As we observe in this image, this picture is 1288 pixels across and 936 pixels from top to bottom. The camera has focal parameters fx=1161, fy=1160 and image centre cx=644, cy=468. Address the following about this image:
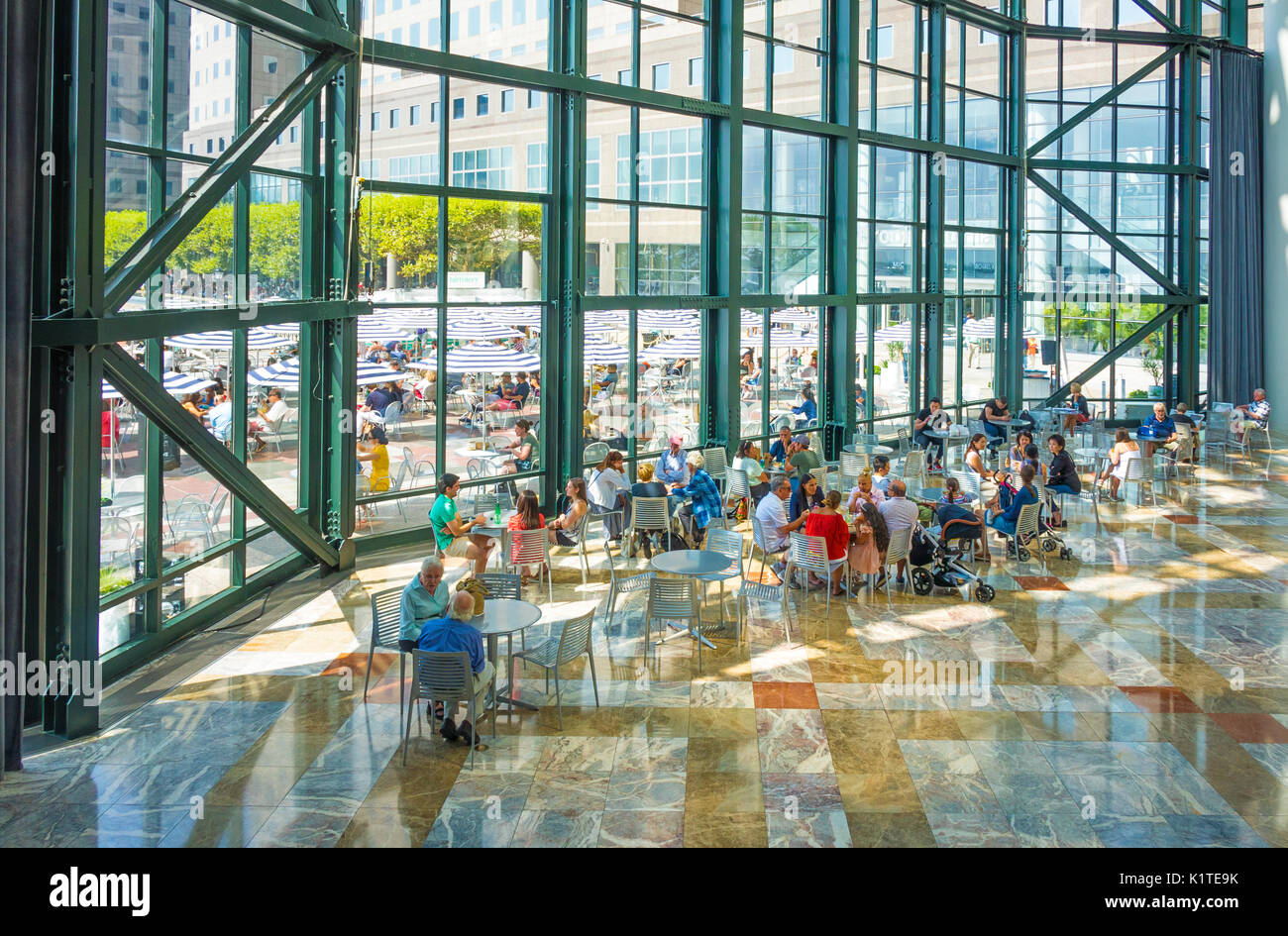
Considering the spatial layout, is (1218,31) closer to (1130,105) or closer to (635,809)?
(1130,105)

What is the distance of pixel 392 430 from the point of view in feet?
46.8

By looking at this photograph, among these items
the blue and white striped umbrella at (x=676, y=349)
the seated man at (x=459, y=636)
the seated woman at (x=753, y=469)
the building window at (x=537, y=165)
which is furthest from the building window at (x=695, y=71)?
the seated man at (x=459, y=636)

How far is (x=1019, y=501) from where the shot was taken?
1350 cm

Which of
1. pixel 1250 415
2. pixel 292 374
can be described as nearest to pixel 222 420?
pixel 292 374

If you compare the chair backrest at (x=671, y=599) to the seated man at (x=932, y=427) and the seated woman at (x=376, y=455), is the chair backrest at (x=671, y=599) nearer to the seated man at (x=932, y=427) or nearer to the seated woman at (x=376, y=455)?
the seated woman at (x=376, y=455)

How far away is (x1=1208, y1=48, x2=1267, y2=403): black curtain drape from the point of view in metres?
25.9

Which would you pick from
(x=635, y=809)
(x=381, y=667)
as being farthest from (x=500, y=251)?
(x=635, y=809)

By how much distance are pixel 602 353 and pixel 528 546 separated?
5322 millimetres

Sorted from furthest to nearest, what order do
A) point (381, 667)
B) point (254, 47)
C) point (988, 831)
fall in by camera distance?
point (254, 47), point (381, 667), point (988, 831)

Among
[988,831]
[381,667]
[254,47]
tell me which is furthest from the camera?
[254,47]

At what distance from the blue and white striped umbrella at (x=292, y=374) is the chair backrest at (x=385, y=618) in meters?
3.62

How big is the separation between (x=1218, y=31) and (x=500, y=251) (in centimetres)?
2021

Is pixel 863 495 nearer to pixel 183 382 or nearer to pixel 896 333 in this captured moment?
pixel 183 382

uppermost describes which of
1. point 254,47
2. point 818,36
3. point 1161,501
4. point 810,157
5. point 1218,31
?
point 1218,31
